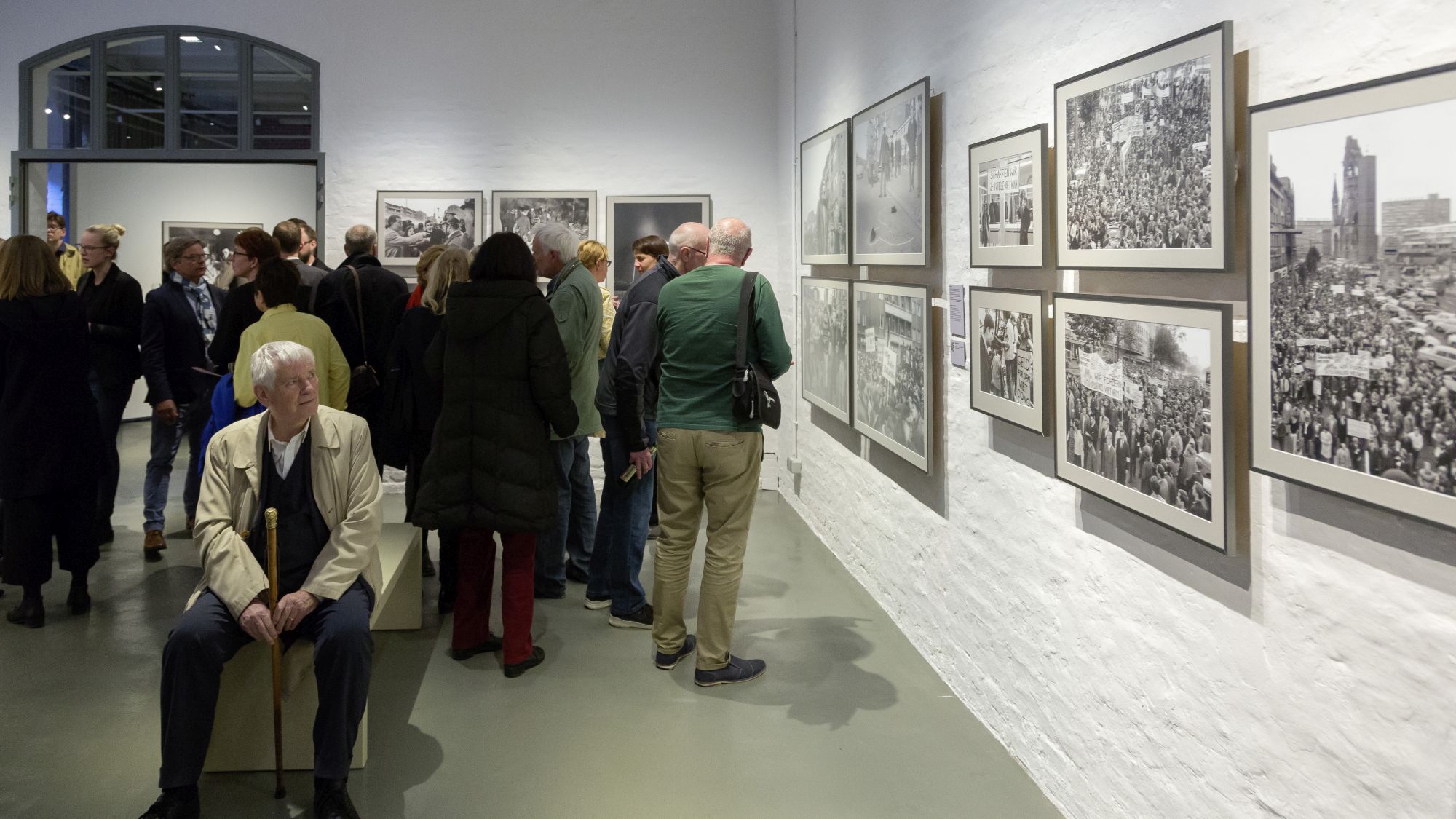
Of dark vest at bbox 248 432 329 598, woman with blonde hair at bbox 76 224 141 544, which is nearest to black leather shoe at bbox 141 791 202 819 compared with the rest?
dark vest at bbox 248 432 329 598

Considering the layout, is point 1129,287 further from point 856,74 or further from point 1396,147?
point 856,74

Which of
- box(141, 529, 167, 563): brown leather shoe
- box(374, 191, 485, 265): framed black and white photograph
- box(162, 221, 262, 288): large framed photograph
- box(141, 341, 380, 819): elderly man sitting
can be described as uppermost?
box(162, 221, 262, 288): large framed photograph

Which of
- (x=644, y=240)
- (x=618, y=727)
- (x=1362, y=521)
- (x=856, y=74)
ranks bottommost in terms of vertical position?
(x=618, y=727)

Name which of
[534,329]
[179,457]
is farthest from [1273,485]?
[179,457]

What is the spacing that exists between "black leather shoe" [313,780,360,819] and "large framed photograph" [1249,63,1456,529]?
8.72 ft

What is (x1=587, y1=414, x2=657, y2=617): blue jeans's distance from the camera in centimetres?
546

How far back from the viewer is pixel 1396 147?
6.64 feet

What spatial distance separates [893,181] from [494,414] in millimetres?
2085

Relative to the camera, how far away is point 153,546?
672 cm

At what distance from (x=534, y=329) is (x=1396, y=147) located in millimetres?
3245

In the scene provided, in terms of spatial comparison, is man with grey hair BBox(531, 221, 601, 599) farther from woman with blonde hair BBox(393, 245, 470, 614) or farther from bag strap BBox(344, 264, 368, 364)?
bag strap BBox(344, 264, 368, 364)

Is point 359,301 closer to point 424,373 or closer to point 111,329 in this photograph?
point 424,373

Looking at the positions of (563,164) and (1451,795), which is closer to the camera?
(1451,795)

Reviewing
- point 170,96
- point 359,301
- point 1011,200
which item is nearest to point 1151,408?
point 1011,200
